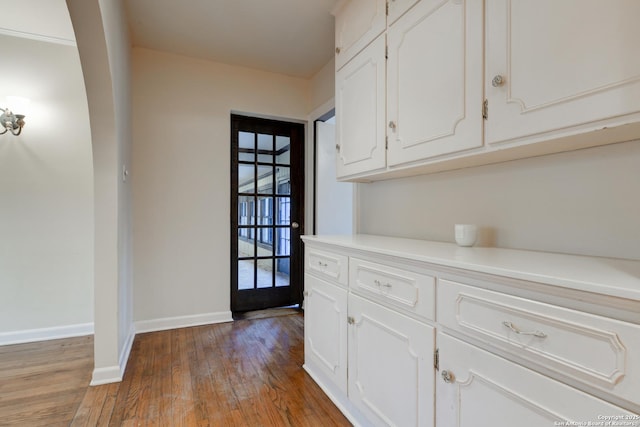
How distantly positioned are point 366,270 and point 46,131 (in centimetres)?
293

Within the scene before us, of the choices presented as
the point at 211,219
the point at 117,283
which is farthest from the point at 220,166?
the point at 117,283

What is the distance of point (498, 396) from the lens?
0.90 meters

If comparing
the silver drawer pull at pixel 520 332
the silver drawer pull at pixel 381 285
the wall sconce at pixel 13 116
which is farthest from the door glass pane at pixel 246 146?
the silver drawer pull at pixel 520 332

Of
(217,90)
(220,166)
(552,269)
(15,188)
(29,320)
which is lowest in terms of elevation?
(29,320)

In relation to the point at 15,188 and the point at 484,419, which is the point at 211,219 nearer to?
the point at 15,188

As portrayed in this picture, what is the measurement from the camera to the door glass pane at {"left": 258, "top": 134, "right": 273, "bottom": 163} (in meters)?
3.45

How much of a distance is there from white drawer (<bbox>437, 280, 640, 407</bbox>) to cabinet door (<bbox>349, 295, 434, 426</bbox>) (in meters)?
0.23

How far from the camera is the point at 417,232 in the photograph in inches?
74.7

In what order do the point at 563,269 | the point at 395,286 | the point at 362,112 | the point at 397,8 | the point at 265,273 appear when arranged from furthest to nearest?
the point at 265,273 < the point at 362,112 < the point at 397,8 < the point at 395,286 < the point at 563,269

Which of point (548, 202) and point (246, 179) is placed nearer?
point (548, 202)

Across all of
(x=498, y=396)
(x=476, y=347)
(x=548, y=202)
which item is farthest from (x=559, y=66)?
(x=498, y=396)

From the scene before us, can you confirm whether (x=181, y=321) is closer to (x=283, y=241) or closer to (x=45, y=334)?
(x=45, y=334)

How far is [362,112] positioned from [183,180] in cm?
194

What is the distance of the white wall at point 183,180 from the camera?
2.89m
